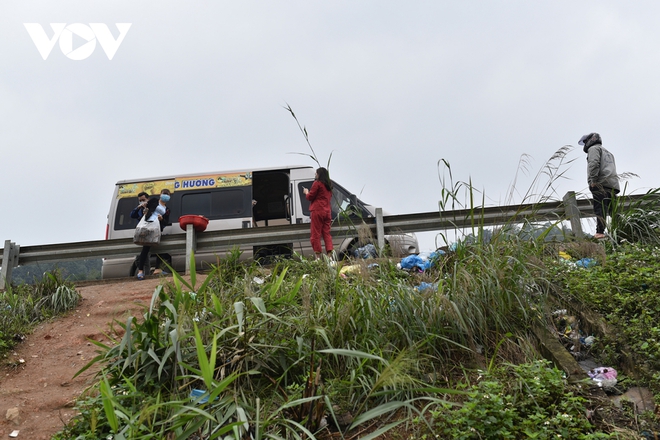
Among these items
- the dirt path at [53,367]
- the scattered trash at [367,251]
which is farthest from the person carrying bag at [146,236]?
the scattered trash at [367,251]

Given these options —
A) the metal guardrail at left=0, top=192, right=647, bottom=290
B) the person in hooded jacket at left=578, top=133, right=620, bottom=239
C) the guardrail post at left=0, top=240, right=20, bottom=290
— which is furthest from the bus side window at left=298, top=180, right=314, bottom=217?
the person in hooded jacket at left=578, top=133, right=620, bottom=239

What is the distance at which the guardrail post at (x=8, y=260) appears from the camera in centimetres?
937

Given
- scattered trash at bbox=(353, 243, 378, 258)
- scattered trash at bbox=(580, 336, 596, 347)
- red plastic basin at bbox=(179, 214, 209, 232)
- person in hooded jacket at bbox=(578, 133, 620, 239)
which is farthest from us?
red plastic basin at bbox=(179, 214, 209, 232)

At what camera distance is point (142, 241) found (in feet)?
31.7

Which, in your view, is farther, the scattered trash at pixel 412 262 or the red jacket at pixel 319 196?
the red jacket at pixel 319 196

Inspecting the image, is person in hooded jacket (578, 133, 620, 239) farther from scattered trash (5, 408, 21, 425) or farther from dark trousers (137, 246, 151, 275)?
scattered trash (5, 408, 21, 425)

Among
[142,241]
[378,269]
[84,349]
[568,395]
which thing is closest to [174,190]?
[142,241]

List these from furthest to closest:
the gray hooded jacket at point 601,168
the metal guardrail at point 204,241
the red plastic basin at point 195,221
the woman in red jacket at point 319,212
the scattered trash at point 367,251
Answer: the red plastic basin at point 195,221 → the metal guardrail at point 204,241 → the woman in red jacket at point 319,212 → the gray hooded jacket at point 601,168 → the scattered trash at point 367,251

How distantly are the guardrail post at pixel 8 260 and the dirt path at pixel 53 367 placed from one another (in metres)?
2.22

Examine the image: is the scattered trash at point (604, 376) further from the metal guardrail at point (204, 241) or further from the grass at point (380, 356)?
the metal guardrail at point (204, 241)

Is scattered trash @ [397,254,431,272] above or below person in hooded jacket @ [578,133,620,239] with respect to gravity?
below

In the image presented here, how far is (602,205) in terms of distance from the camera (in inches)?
274

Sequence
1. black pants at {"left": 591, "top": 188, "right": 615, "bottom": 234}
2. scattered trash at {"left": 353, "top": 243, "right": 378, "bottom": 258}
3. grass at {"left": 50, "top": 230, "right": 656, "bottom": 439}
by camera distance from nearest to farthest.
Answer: grass at {"left": 50, "top": 230, "right": 656, "bottom": 439}, scattered trash at {"left": 353, "top": 243, "right": 378, "bottom": 258}, black pants at {"left": 591, "top": 188, "right": 615, "bottom": 234}

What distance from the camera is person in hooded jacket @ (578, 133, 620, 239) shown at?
331 inches
